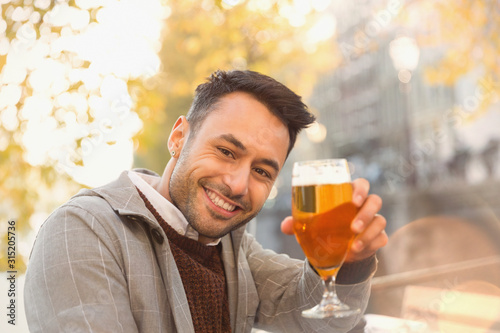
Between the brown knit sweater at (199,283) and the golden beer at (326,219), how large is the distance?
0.76m

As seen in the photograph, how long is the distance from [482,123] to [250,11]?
35.7 feet

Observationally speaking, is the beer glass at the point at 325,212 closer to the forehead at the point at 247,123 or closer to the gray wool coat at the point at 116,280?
the gray wool coat at the point at 116,280

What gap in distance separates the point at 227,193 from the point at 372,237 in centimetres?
72

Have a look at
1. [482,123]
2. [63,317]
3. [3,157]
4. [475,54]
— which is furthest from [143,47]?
[482,123]

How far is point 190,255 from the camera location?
203 centimetres

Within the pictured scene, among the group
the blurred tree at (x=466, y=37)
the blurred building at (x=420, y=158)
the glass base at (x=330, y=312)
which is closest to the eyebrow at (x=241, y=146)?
the glass base at (x=330, y=312)

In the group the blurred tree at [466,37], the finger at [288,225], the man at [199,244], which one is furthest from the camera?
the blurred tree at [466,37]

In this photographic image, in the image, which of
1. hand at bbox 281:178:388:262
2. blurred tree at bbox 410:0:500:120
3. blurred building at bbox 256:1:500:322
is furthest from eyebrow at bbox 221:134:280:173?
blurred tree at bbox 410:0:500:120

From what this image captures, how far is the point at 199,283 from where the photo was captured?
1903 mm

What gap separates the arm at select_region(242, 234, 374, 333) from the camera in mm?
1924

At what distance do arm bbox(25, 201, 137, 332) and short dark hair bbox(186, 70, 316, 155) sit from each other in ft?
2.32

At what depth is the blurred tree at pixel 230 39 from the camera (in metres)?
5.97

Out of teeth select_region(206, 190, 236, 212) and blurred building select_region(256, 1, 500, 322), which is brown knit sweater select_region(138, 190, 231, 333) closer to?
teeth select_region(206, 190, 236, 212)

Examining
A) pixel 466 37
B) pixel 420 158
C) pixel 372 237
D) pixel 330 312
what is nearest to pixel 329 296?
pixel 330 312
